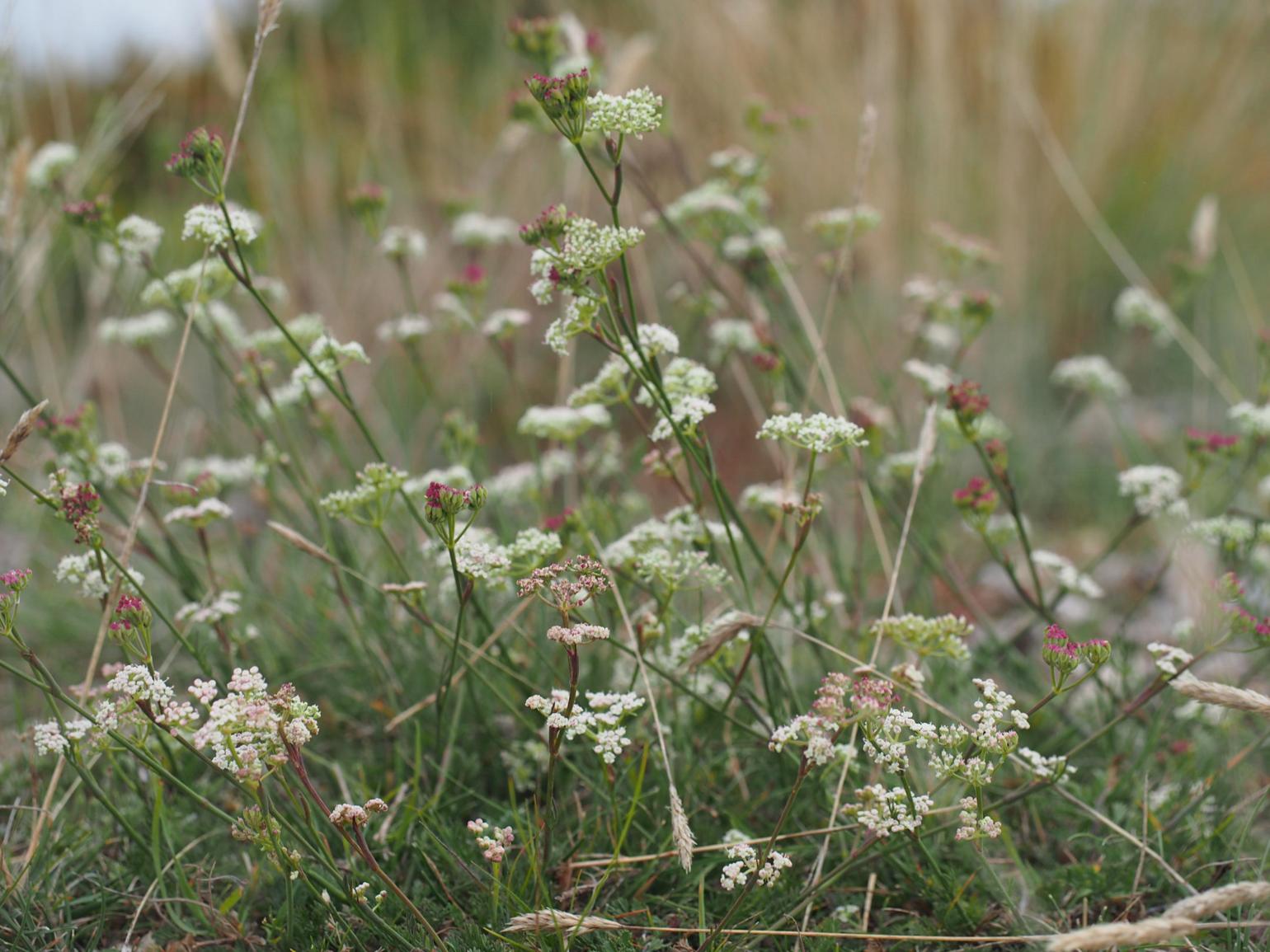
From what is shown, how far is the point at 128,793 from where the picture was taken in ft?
7.63

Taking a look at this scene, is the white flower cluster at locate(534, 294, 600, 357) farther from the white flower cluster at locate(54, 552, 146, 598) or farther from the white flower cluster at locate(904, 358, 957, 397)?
the white flower cluster at locate(904, 358, 957, 397)

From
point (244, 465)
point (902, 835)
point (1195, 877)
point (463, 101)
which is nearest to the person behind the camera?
point (902, 835)

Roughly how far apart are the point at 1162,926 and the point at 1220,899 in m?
0.09

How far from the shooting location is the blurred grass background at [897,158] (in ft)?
17.4

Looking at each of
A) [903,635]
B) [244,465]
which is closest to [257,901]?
[244,465]

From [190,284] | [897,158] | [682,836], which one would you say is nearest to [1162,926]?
[682,836]

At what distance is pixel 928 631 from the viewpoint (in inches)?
72.9

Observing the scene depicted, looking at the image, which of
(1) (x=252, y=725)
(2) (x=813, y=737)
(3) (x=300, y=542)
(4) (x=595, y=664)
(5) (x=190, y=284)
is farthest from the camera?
(4) (x=595, y=664)

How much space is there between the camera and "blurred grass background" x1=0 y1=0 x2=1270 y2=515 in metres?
5.29

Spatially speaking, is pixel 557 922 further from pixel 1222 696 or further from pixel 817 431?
pixel 1222 696

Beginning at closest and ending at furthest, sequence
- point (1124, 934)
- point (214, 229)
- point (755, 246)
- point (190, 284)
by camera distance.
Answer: point (1124, 934) < point (214, 229) < point (190, 284) < point (755, 246)

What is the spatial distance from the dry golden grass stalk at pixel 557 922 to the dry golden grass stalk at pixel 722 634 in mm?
428

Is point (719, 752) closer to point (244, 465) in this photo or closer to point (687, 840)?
point (687, 840)

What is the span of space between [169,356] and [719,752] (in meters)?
5.36
